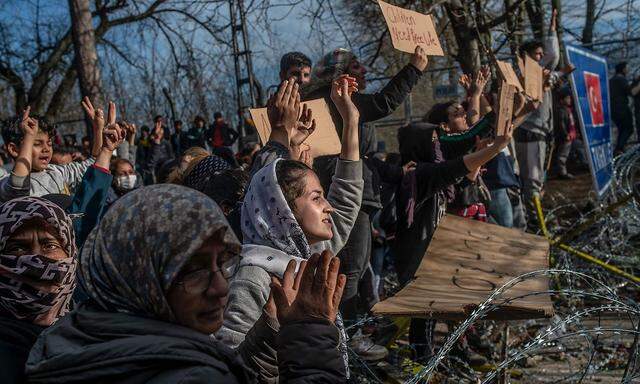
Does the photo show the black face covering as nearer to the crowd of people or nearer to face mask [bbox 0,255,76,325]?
the crowd of people

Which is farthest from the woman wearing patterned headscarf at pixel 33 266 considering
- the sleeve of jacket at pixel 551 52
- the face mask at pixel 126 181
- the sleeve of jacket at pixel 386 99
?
the sleeve of jacket at pixel 551 52

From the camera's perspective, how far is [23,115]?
3961 mm

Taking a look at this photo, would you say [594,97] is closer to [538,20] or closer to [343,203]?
[343,203]

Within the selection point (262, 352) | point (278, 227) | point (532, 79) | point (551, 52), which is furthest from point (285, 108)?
point (551, 52)

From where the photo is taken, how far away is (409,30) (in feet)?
15.0

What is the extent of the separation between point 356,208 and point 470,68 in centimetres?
→ 645

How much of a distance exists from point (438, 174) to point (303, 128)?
117 cm

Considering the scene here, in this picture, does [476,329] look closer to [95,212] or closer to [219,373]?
[95,212]

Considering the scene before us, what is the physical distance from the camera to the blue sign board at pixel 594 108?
4.95 m

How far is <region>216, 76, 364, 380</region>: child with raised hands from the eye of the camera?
7.36 feet

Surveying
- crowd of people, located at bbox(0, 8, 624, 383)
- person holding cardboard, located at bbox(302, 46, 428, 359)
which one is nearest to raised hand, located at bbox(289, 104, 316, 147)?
crowd of people, located at bbox(0, 8, 624, 383)

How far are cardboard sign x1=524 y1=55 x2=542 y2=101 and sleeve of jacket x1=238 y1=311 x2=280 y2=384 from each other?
3902 millimetres

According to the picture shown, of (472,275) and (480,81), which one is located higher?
(480,81)

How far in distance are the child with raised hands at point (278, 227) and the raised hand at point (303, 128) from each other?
1.33 ft
